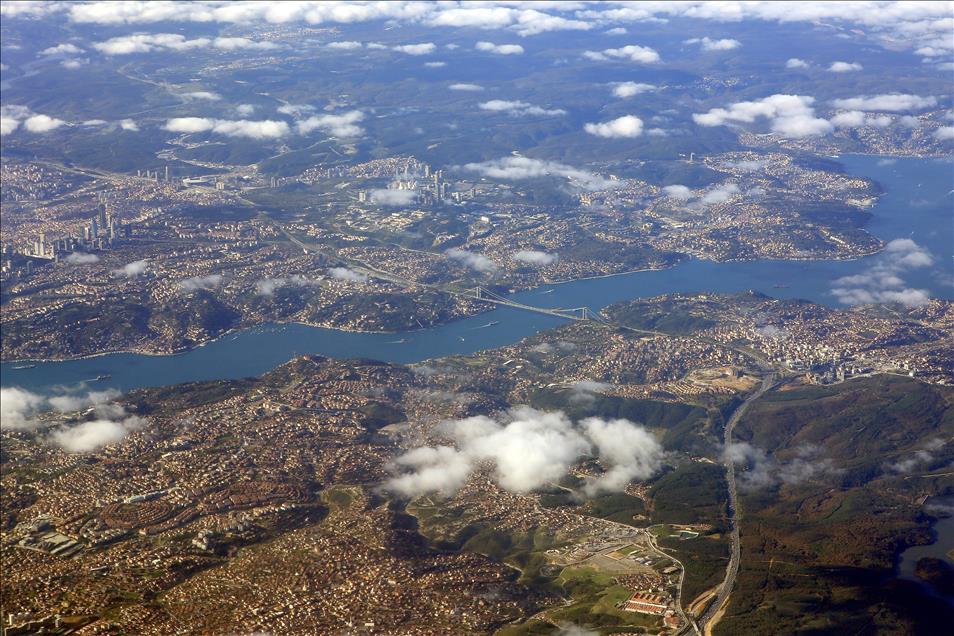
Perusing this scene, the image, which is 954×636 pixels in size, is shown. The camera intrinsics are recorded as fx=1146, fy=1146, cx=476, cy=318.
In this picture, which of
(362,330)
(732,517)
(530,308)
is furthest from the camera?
(530,308)

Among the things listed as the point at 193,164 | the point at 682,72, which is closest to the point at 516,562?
the point at 193,164

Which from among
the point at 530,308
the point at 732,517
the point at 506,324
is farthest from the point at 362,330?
the point at 732,517

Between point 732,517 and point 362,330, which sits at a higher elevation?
point 732,517

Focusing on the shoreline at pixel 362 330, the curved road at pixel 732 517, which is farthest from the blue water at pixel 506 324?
the curved road at pixel 732 517

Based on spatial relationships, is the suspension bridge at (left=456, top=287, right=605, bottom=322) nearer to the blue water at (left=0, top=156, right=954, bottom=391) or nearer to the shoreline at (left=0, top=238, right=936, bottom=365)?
the blue water at (left=0, top=156, right=954, bottom=391)

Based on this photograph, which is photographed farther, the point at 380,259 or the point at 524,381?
the point at 380,259

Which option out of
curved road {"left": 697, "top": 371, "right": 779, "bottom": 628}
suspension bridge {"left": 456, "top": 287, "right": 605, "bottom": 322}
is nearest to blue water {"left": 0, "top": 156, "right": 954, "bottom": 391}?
suspension bridge {"left": 456, "top": 287, "right": 605, "bottom": 322}

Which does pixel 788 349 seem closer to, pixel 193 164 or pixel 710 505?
pixel 710 505

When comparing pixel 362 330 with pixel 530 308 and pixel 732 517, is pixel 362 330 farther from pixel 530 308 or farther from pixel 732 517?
pixel 732 517

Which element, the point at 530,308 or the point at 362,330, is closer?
the point at 362,330
